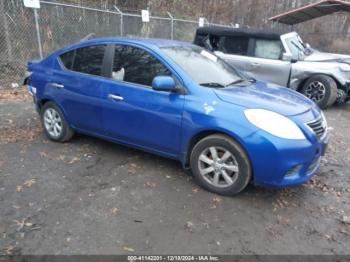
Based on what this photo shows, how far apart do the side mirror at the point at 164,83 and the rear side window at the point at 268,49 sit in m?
5.19

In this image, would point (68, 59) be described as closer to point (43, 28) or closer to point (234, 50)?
point (234, 50)

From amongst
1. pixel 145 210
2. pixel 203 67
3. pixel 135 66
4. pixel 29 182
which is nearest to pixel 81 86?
pixel 135 66

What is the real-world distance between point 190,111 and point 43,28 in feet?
27.7

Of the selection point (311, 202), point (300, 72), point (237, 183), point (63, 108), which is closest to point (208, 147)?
point (237, 183)

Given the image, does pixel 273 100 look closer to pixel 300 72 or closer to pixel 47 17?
pixel 300 72

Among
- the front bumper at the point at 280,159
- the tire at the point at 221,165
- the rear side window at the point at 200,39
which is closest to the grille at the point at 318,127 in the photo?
the front bumper at the point at 280,159

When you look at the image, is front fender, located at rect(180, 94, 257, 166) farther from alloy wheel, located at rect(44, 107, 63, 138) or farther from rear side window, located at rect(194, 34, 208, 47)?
rear side window, located at rect(194, 34, 208, 47)

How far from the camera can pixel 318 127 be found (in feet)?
12.9

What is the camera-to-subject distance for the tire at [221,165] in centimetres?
373

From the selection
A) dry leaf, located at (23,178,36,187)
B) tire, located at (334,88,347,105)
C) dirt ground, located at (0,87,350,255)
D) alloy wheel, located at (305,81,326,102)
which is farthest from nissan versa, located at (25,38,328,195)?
tire, located at (334,88,347,105)

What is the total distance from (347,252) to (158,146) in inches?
89.0

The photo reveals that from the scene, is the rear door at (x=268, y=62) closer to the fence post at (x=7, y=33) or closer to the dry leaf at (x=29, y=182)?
the dry leaf at (x=29, y=182)

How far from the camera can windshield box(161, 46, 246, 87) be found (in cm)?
425

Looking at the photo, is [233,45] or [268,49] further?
[233,45]
